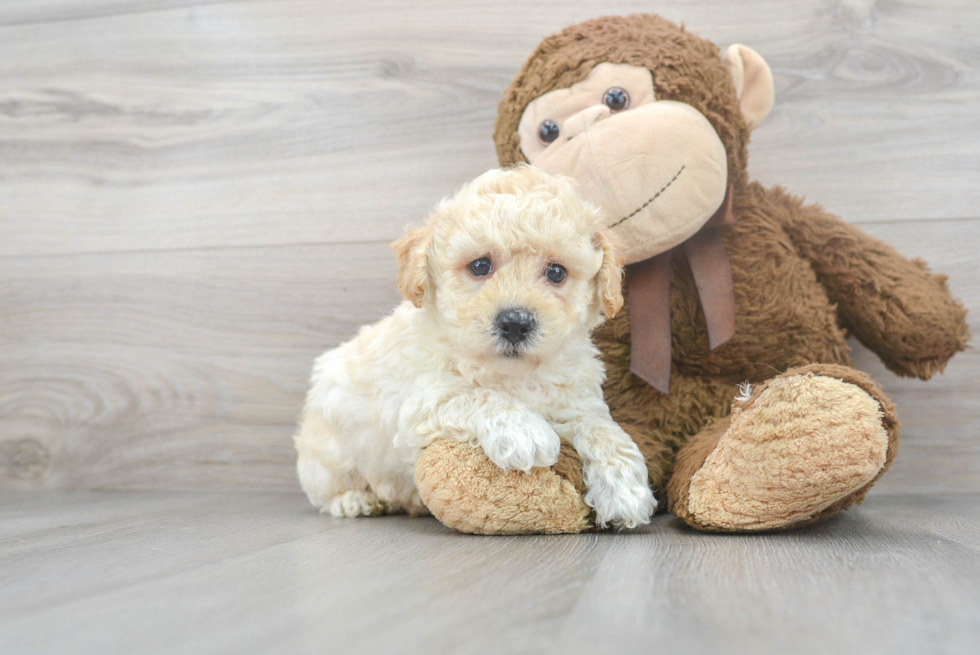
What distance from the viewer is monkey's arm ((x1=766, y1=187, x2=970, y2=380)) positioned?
1201 millimetres

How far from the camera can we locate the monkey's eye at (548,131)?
116cm

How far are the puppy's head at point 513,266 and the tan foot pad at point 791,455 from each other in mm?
242

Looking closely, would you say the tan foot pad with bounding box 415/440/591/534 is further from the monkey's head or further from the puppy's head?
the monkey's head

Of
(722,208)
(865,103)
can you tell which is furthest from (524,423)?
(865,103)

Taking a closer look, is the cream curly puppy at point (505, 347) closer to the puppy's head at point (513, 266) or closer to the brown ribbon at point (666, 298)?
the puppy's head at point (513, 266)

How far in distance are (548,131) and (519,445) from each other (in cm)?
51

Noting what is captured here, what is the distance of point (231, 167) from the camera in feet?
5.44

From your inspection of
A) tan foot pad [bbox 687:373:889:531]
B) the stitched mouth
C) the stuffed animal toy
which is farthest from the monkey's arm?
tan foot pad [bbox 687:373:889:531]

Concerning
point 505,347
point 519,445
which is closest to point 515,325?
point 505,347

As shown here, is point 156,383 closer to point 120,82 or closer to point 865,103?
point 120,82

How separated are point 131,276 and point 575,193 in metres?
1.13

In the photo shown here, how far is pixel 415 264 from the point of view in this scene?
1001 mm

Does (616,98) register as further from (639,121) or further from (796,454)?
(796,454)

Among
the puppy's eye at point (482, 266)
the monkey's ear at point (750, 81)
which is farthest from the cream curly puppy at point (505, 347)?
the monkey's ear at point (750, 81)
